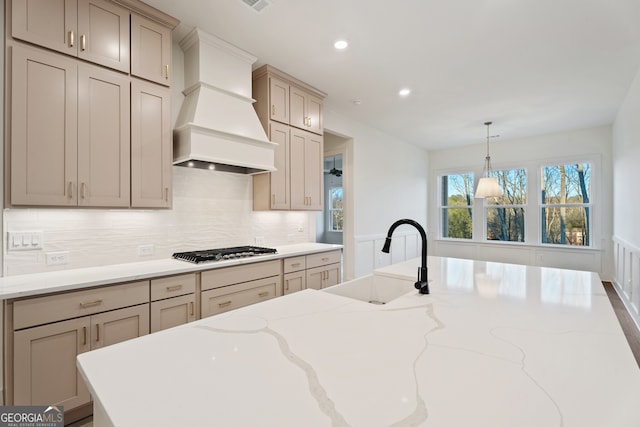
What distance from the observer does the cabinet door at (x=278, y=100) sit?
3.14 m

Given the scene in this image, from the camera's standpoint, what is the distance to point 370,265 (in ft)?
16.1

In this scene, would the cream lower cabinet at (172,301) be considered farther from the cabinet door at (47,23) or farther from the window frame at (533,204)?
the window frame at (533,204)

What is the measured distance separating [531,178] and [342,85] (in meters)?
4.43

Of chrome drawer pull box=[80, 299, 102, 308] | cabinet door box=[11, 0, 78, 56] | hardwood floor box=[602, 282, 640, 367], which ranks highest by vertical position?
cabinet door box=[11, 0, 78, 56]

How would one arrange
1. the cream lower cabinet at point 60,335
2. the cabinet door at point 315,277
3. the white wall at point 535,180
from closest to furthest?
the cream lower cabinet at point 60,335 < the cabinet door at point 315,277 < the white wall at point 535,180

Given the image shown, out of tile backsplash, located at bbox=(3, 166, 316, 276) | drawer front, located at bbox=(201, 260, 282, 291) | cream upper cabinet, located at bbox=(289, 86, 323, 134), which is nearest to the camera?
tile backsplash, located at bbox=(3, 166, 316, 276)

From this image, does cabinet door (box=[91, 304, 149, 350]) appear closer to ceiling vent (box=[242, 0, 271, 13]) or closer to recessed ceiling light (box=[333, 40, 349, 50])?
ceiling vent (box=[242, 0, 271, 13])

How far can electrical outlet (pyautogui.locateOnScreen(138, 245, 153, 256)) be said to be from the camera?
97.4 inches

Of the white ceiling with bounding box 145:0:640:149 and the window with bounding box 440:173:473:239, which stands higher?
the white ceiling with bounding box 145:0:640:149

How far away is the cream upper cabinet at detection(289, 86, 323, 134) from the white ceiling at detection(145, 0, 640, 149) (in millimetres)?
160

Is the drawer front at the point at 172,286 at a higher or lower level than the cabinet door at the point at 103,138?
lower

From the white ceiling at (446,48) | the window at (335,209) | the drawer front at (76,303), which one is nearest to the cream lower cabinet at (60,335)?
the drawer front at (76,303)

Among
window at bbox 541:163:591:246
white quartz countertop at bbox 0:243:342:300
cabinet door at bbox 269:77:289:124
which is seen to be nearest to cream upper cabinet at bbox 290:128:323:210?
cabinet door at bbox 269:77:289:124

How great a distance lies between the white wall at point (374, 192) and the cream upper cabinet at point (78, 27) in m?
2.54
